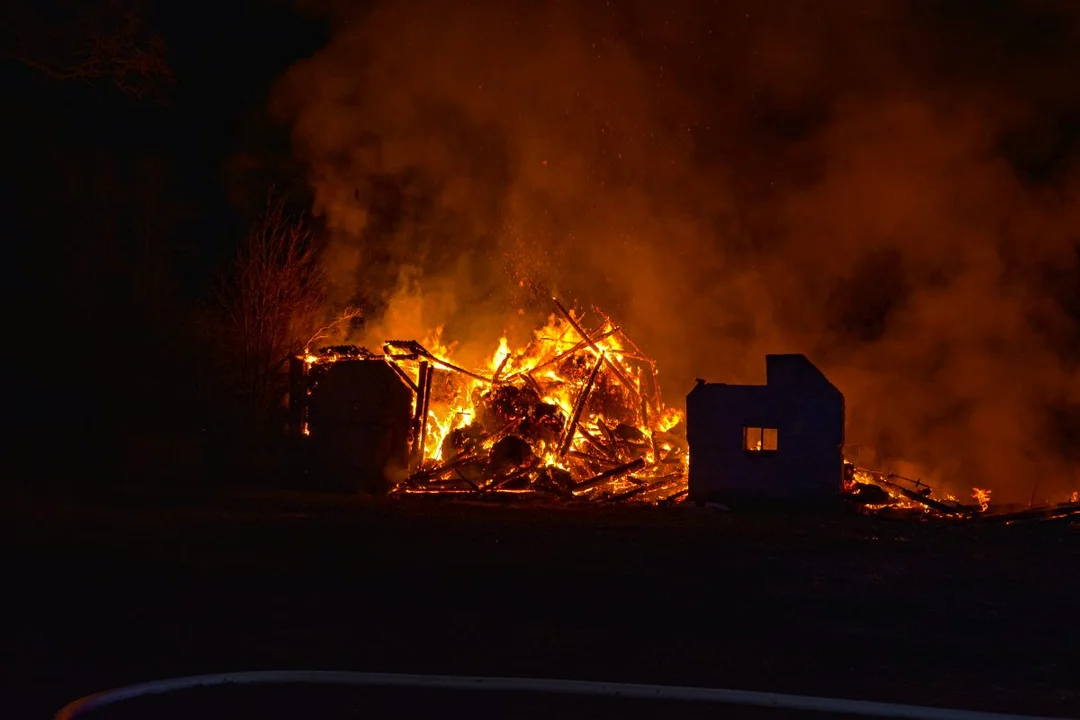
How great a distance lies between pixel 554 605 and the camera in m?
9.17

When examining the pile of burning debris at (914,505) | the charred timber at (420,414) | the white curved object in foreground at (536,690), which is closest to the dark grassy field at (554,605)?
the white curved object in foreground at (536,690)

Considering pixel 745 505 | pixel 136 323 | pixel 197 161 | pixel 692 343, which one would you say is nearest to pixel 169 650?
pixel 745 505

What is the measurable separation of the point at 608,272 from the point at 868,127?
6.85 m

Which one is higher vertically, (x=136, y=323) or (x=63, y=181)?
(x=63, y=181)

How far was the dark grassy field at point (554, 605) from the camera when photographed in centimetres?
719

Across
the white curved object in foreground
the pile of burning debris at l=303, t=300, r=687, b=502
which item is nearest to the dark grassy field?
the white curved object in foreground

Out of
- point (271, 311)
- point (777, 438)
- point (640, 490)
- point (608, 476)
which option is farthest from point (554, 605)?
point (271, 311)

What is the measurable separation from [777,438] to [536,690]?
39.7ft

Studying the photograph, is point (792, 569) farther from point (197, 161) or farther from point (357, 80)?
point (197, 161)

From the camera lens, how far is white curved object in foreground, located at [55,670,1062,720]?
6090mm

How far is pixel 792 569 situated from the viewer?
11367mm

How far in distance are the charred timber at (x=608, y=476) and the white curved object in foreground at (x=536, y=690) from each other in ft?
42.8

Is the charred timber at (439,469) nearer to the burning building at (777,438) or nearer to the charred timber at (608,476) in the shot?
the charred timber at (608,476)

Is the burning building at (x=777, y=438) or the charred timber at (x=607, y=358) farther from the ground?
the charred timber at (x=607, y=358)
